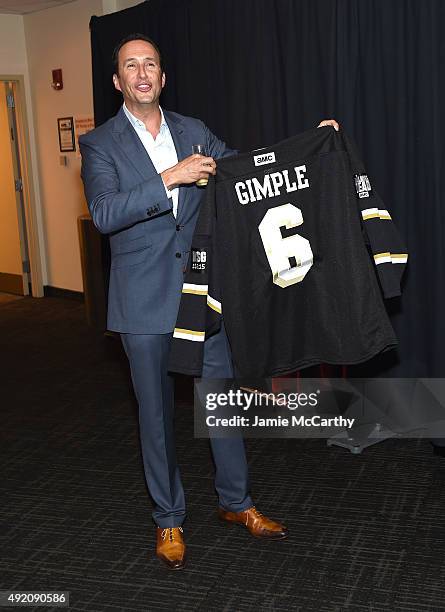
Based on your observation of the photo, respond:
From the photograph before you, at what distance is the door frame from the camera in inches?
319

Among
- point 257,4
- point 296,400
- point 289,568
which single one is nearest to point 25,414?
point 296,400

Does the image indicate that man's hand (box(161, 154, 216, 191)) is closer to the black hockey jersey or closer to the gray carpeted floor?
the black hockey jersey

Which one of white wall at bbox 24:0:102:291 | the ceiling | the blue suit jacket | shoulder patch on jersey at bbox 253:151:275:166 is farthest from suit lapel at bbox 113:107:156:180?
the ceiling

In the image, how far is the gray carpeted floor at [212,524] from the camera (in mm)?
2785

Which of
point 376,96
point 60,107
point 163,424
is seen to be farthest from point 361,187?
point 60,107

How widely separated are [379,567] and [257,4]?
313cm

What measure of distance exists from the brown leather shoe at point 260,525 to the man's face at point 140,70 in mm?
1587

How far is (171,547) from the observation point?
Answer: 2.99 m

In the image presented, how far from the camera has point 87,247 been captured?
7.14 metres

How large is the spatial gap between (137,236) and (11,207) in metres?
5.98

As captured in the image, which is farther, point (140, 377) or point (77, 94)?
point (77, 94)

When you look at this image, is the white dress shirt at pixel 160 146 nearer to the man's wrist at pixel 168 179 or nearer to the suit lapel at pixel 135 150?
the suit lapel at pixel 135 150

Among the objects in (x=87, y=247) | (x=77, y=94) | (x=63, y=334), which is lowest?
(x=63, y=334)

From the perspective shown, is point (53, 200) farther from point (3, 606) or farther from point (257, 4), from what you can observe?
point (3, 606)
